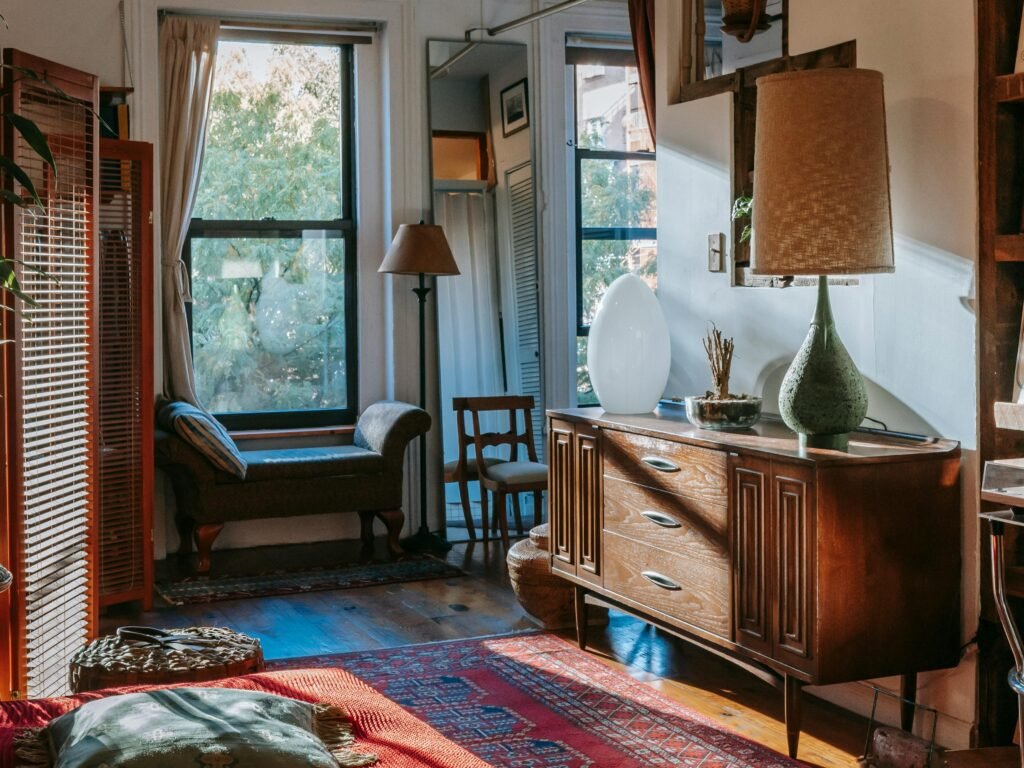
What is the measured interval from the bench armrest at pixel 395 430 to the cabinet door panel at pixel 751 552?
2.87 metres

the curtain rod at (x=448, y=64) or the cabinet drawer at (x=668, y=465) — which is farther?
the curtain rod at (x=448, y=64)

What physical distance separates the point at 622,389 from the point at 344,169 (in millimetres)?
3104

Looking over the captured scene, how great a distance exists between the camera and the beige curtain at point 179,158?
6250 mm

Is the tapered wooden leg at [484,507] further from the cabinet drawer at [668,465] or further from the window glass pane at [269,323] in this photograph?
the cabinet drawer at [668,465]

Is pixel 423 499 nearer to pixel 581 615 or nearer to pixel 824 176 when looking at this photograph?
pixel 581 615

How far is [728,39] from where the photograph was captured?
14.3 ft

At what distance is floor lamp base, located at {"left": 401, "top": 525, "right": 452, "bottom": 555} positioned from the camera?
6.35m

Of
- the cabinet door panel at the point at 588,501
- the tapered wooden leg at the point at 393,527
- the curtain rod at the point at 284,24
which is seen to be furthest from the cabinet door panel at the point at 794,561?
the curtain rod at the point at 284,24

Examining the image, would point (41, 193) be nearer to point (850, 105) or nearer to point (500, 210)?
point (850, 105)

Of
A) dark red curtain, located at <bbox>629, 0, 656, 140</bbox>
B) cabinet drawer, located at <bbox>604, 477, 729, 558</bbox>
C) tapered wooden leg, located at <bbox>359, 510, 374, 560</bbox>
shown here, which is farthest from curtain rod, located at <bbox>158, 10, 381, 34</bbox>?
cabinet drawer, located at <bbox>604, 477, 729, 558</bbox>

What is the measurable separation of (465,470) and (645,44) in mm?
2542

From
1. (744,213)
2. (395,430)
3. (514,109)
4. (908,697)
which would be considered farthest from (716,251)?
(514,109)

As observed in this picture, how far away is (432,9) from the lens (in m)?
6.73

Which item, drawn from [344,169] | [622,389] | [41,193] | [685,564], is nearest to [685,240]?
[622,389]
